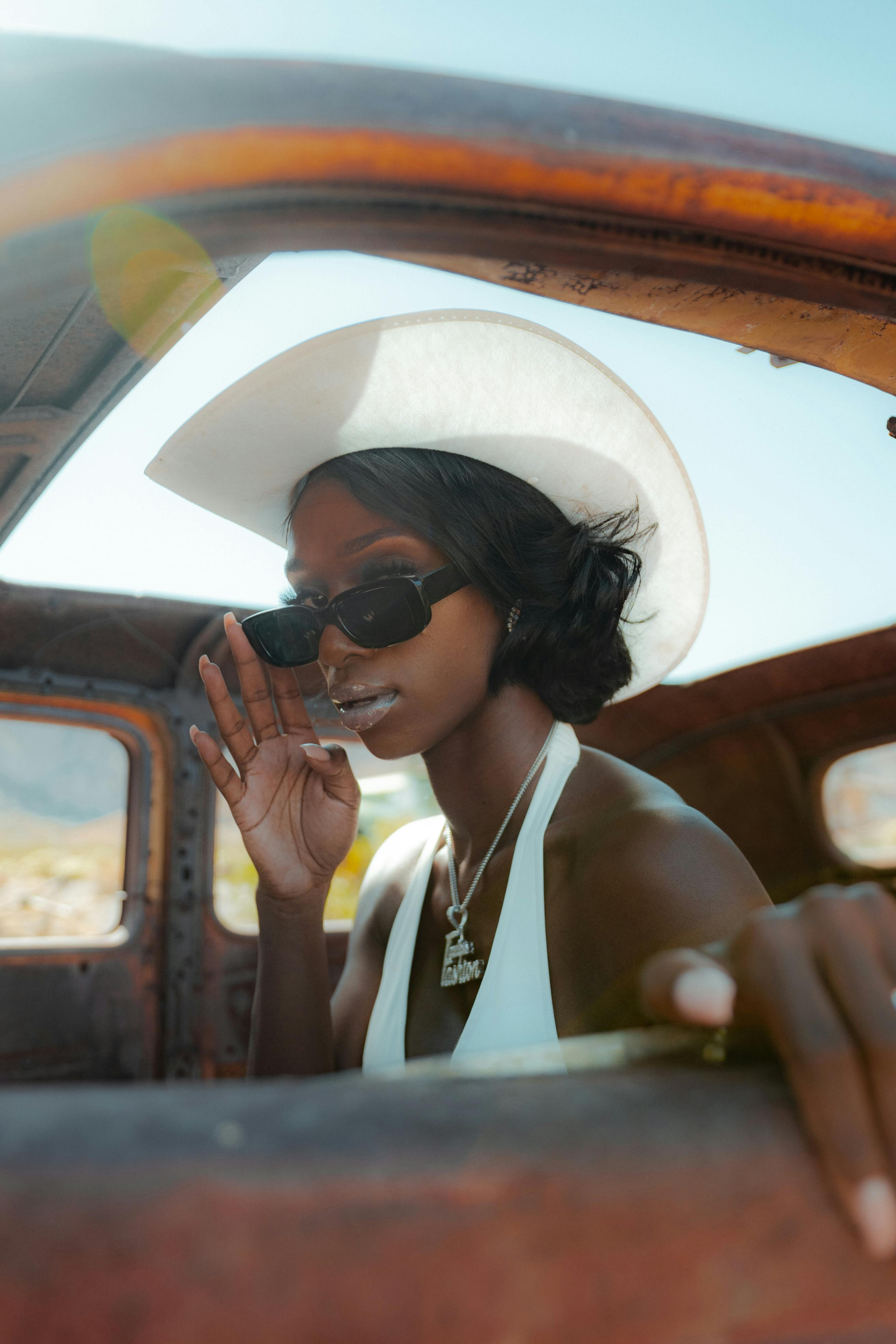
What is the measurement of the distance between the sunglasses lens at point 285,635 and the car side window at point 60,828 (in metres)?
1.75

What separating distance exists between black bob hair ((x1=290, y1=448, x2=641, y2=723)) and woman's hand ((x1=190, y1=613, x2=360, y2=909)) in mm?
442

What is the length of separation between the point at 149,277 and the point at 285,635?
125cm

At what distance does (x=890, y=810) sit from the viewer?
3.26 m

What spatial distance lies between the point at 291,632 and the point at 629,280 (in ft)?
3.94

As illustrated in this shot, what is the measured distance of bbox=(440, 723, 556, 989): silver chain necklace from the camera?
6.03 ft

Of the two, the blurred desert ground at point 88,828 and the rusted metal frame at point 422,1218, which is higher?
the rusted metal frame at point 422,1218

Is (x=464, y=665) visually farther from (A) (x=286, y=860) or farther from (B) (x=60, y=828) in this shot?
(B) (x=60, y=828)

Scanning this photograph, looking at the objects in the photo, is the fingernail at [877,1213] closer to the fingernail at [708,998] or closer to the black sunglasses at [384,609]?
the fingernail at [708,998]

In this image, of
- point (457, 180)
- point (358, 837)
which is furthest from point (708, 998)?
point (358, 837)

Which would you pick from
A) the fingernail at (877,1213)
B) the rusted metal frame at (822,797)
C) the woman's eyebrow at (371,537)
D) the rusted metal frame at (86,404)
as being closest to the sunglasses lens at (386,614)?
the woman's eyebrow at (371,537)

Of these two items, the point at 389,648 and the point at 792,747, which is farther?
the point at 792,747

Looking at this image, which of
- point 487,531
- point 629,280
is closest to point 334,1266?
point 629,280

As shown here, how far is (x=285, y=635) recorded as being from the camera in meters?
1.99

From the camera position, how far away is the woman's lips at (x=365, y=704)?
6.21 ft
